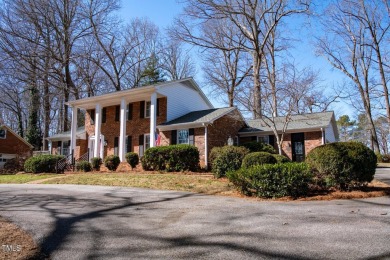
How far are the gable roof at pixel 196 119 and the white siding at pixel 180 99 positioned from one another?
0.71 meters

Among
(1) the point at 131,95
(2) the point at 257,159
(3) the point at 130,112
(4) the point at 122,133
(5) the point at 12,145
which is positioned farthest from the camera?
(5) the point at 12,145

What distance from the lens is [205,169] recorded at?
695 inches

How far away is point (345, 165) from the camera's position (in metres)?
8.52

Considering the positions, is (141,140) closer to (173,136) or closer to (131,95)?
(173,136)

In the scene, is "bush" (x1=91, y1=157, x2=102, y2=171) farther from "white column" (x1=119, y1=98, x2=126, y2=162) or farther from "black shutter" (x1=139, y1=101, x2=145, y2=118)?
"black shutter" (x1=139, y1=101, x2=145, y2=118)

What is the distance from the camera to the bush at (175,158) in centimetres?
1669

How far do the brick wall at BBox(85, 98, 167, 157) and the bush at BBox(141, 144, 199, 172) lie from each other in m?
4.43

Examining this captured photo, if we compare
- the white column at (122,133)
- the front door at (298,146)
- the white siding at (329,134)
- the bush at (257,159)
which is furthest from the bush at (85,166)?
the white siding at (329,134)

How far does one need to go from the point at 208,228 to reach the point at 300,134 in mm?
16731

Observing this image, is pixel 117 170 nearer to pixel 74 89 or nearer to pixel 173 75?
pixel 74 89

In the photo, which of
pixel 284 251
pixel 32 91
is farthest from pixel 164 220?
pixel 32 91

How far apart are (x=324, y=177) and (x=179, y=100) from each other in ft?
48.9

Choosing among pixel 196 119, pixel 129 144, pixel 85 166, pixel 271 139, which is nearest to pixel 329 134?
pixel 271 139

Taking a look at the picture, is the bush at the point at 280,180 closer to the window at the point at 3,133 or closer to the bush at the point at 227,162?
the bush at the point at 227,162
